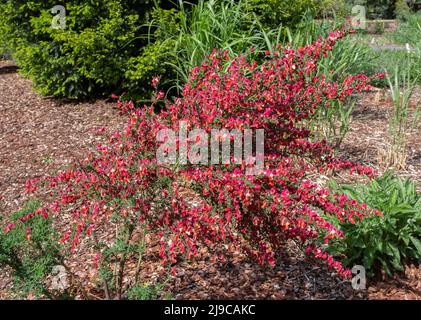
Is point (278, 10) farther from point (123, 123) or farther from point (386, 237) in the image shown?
point (386, 237)

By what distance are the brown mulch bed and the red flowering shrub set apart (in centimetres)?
53

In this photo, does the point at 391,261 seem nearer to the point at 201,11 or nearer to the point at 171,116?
the point at 171,116

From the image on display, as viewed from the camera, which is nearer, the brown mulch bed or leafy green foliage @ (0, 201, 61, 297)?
leafy green foliage @ (0, 201, 61, 297)

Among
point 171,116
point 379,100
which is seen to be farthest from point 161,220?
point 379,100

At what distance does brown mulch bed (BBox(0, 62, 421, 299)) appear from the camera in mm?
2986

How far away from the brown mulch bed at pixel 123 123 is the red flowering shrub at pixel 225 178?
532 mm

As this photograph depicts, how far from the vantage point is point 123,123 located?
19.0 feet

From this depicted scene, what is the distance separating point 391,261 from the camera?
298 cm

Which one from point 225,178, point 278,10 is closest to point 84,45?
point 278,10

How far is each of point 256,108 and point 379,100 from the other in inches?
179

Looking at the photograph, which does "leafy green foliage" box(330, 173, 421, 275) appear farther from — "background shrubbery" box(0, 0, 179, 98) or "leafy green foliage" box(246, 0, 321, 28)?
"leafy green foliage" box(246, 0, 321, 28)

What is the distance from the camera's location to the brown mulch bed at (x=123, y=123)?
9.80 ft

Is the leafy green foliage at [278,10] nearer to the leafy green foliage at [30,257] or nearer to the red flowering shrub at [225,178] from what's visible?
the red flowering shrub at [225,178]

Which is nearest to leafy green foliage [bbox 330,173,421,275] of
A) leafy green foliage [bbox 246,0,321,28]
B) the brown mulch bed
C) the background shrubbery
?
the brown mulch bed
